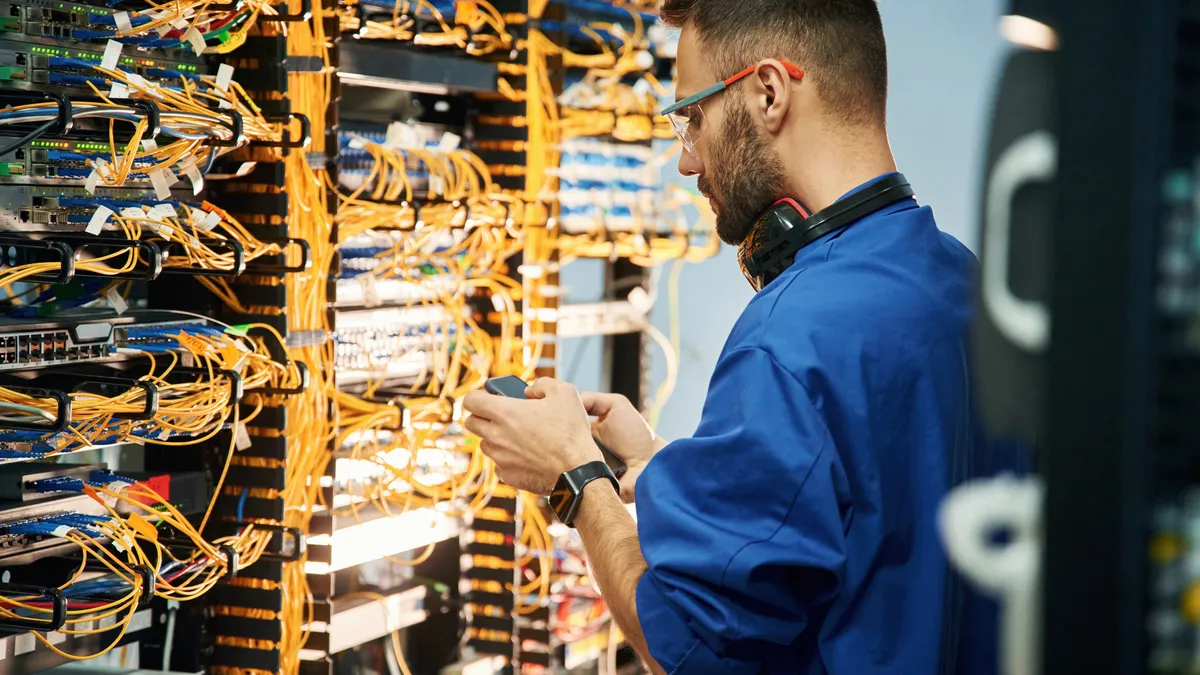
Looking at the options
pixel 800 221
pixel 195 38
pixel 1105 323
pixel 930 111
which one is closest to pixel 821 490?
pixel 800 221

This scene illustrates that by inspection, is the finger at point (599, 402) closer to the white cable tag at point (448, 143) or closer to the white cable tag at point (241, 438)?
the white cable tag at point (241, 438)

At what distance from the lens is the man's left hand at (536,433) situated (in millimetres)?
1394

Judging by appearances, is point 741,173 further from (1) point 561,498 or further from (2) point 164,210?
(2) point 164,210

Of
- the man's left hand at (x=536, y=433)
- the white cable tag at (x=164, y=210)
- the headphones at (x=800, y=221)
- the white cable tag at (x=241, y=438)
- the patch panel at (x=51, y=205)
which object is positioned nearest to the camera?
the headphones at (x=800, y=221)

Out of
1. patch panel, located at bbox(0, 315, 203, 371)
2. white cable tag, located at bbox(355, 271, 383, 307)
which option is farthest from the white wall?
patch panel, located at bbox(0, 315, 203, 371)

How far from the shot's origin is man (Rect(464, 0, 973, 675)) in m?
1.10

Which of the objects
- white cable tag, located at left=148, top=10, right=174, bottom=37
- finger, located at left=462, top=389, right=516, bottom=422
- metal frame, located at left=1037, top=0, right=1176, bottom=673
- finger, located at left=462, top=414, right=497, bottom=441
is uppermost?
white cable tag, located at left=148, top=10, right=174, bottom=37

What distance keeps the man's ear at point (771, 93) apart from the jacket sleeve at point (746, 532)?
0.29 meters

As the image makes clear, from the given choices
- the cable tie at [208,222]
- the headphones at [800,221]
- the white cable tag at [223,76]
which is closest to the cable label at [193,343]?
the cable tie at [208,222]

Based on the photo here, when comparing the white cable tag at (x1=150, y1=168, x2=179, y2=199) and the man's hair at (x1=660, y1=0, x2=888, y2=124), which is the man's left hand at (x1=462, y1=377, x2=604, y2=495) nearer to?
the man's hair at (x1=660, y1=0, x2=888, y2=124)

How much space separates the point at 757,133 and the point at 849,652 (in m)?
0.57

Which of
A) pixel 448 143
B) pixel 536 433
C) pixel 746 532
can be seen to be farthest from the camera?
pixel 448 143

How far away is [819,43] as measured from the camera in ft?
4.25

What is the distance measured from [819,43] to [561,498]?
0.59 metres
